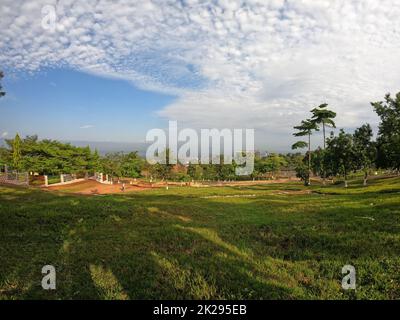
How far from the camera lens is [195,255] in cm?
966

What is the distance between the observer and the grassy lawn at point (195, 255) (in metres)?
6.84

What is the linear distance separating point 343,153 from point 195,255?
44342mm

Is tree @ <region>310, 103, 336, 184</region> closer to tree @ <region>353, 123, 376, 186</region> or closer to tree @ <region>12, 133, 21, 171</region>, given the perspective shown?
tree @ <region>353, 123, 376, 186</region>

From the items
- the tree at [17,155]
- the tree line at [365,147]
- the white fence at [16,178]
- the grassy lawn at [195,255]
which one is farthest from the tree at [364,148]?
the tree at [17,155]

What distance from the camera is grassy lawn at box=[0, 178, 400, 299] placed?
6.84 meters

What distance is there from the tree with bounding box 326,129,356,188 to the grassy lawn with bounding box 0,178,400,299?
33.4 m

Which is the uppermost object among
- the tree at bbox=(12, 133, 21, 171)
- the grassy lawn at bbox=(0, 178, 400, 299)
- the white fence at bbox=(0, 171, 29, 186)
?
the tree at bbox=(12, 133, 21, 171)
